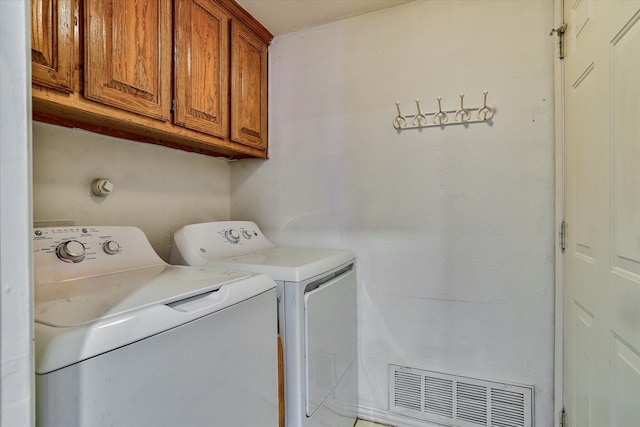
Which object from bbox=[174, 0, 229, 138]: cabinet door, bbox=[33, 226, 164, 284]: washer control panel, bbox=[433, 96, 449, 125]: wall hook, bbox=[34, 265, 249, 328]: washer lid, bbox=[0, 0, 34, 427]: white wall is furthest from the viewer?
bbox=[433, 96, 449, 125]: wall hook

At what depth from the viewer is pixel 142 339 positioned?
2.27 ft

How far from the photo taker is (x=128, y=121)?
121 centimetres

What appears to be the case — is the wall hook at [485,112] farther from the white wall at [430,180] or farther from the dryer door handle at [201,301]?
the dryer door handle at [201,301]

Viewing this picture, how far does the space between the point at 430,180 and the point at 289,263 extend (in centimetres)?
89

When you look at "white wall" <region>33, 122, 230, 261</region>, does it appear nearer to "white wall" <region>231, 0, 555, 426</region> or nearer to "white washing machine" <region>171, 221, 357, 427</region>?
"white washing machine" <region>171, 221, 357, 427</region>

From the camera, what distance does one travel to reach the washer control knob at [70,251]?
1077 mm

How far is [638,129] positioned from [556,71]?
83 cm

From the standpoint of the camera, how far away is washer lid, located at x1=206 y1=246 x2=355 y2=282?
1264 mm

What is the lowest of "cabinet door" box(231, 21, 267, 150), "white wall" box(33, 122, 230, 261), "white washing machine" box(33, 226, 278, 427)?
"white washing machine" box(33, 226, 278, 427)

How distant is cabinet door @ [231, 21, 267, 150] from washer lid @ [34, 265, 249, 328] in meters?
0.91

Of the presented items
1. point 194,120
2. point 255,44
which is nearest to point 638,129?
point 194,120

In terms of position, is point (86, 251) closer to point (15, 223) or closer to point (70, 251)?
point (70, 251)

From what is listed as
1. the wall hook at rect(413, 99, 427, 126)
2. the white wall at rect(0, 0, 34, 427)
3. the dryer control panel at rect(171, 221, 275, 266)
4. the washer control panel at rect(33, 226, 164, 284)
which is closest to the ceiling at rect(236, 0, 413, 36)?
the wall hook at rect(413, 99, 427, 126)

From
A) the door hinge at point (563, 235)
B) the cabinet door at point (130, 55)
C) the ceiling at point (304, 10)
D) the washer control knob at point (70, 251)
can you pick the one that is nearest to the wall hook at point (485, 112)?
the door hinge at point (563, 235)
